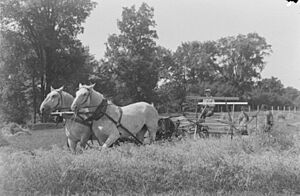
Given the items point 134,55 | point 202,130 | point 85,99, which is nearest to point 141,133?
point 85,99

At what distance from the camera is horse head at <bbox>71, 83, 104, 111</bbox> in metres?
5.79

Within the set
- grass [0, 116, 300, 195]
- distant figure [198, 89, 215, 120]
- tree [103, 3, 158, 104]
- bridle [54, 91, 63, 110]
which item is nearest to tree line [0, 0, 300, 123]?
tree [103, 3, 158, 104]

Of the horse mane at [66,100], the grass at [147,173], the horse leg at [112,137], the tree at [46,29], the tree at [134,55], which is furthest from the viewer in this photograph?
the tree at [46,29]

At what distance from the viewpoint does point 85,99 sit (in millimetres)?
5930

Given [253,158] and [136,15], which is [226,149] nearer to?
[253,158]

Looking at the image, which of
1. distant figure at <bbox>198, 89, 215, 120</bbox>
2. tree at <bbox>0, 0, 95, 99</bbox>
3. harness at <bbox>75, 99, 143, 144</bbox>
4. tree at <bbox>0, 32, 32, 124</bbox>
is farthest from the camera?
tree at <bbox>0, 32, 32, 124</bbox>

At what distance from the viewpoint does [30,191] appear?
4027 mm

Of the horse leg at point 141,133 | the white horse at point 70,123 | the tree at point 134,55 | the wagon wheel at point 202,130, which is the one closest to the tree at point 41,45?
the tree at point 134,55

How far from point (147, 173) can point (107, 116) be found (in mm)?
1878

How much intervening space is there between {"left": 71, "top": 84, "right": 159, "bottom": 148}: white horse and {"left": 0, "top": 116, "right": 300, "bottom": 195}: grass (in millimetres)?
1155

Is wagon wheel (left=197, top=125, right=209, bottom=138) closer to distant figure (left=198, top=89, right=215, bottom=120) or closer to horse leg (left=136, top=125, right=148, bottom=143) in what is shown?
distant figure (left=198, top=89, right=215, bottom=120)

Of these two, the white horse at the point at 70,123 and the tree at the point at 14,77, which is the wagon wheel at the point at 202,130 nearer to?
the white horse at the point at 70,123

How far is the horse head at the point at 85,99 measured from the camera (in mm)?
5793

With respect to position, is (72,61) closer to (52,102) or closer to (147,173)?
(52,102)
